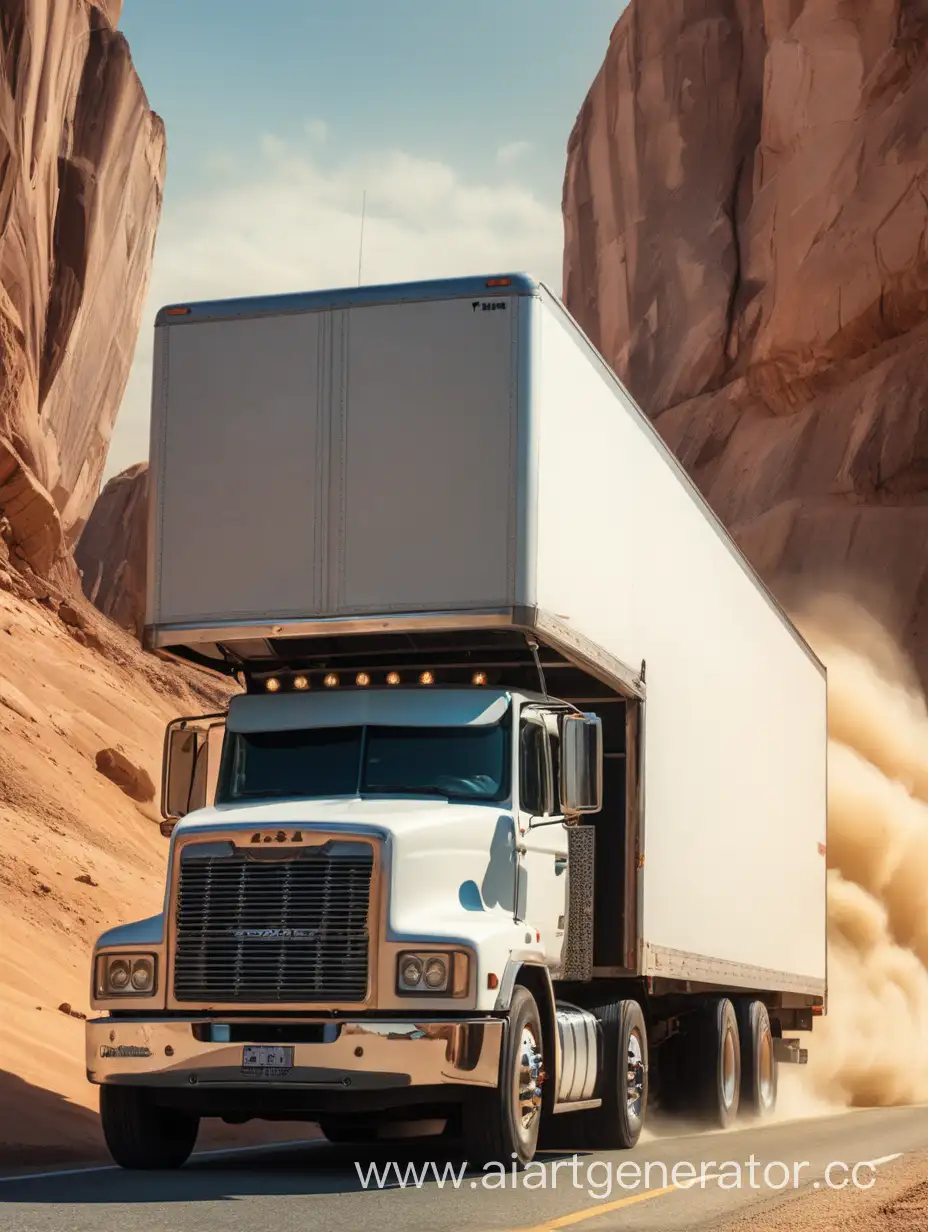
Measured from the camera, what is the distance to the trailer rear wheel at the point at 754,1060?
1808 cm

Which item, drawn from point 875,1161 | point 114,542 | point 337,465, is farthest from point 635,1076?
point 114,542

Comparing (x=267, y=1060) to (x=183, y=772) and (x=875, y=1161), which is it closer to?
(x=183, y=772)

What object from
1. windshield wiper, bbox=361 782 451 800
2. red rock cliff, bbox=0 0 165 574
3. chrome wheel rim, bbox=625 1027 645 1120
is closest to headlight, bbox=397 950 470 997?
windshield wiper, bbox=361 782 451 800

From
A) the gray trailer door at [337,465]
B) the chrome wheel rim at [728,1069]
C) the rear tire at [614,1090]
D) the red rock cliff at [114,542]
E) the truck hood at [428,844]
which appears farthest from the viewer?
the red rock cliff at [114,542]

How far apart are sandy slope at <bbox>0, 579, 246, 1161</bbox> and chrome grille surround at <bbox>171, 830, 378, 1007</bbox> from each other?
2647 millimetres

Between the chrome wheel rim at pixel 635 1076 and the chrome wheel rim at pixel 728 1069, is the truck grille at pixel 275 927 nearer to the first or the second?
the chrome wheel rim at pixel 635 1076

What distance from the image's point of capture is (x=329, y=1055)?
1103 cm

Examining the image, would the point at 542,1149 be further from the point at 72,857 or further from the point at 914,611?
the point at 914,611

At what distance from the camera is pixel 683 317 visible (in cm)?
5975

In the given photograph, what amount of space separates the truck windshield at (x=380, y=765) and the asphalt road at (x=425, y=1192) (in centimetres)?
244

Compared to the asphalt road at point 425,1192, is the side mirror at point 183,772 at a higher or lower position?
higher

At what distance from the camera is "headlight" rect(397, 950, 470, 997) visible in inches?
440

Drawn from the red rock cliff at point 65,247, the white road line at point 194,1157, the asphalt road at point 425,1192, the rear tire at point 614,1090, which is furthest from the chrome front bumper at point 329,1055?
the red rock cliff at point 65,247

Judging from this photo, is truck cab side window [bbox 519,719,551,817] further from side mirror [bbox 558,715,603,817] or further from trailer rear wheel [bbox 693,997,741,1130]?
trailer rear wheel [bbox 693,997,741,1130]
